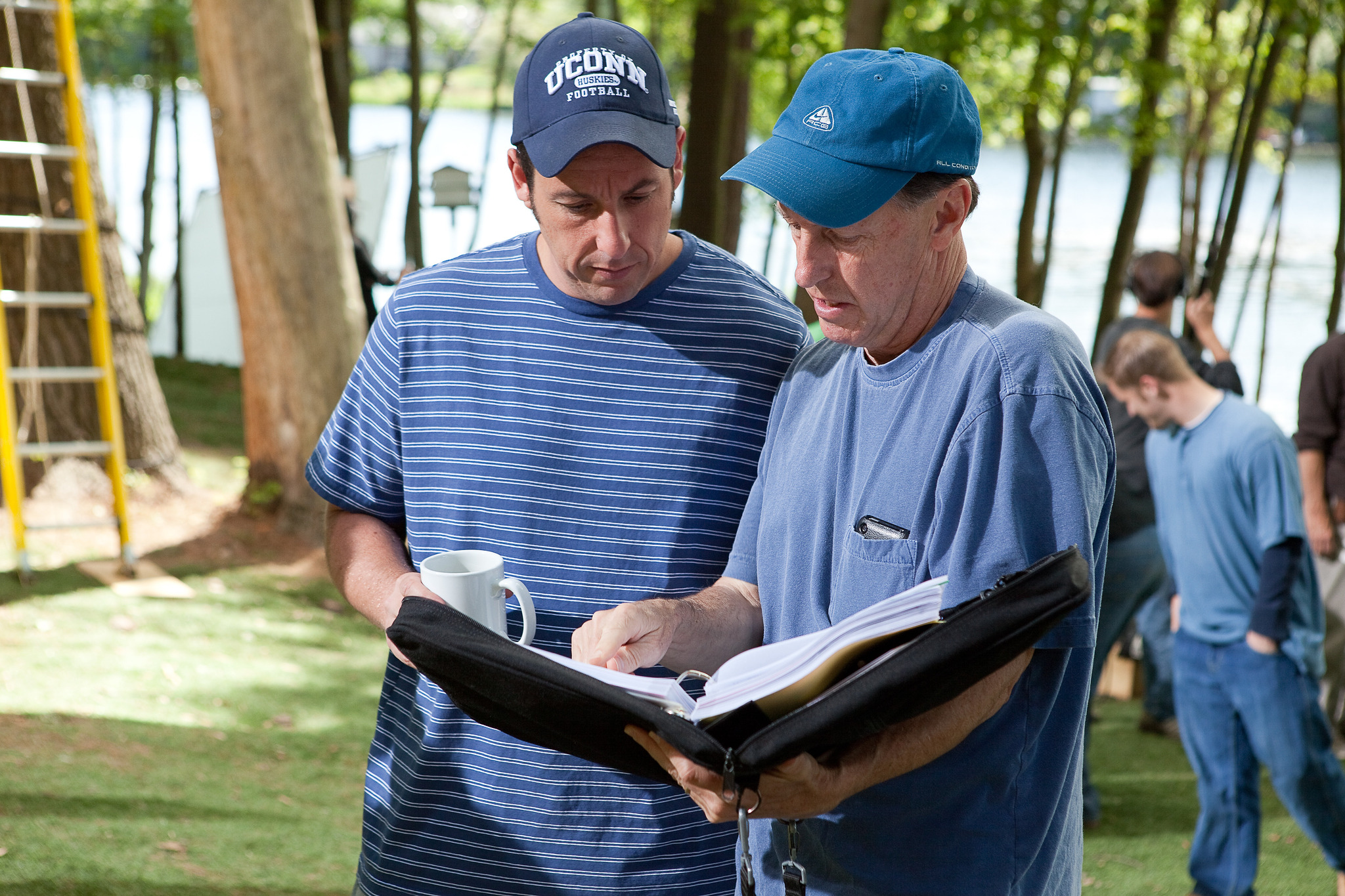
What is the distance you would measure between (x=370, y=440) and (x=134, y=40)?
18.5 meters

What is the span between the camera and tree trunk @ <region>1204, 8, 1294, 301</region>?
1200 cm

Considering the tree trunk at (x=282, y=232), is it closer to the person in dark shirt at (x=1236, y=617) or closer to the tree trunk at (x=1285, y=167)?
the person in dark shirt at (x=1236, y=617)

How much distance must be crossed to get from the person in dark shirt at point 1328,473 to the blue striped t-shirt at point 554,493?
190 inches

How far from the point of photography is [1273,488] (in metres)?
4.18

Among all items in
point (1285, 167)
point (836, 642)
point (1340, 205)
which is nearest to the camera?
point (836, 642)

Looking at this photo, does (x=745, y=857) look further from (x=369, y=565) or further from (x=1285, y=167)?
(x=1285, y=167)

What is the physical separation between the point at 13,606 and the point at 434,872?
16.9 feet

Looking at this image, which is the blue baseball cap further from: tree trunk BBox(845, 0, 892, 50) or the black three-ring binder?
tree trunk BBox(845, 0, 892, 50)

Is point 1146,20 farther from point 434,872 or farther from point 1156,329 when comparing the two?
point 434,872

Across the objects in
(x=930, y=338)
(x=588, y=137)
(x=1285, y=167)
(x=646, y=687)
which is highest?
(x=588, y=137)

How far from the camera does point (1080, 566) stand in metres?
1.33

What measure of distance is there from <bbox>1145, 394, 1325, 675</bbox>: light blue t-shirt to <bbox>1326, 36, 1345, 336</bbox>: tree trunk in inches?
458

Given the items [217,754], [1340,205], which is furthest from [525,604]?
[1340,205]

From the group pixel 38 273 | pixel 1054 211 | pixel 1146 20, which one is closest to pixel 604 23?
pixel 38 273
